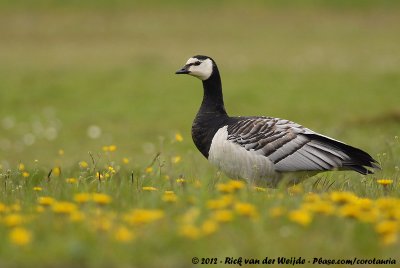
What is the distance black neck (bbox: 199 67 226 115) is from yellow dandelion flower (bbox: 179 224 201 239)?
3965 millimetres

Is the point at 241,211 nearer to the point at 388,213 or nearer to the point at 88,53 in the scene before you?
the point at 388,213

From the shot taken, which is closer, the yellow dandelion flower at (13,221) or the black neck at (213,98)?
the yellow dandelion flower at (13,221)

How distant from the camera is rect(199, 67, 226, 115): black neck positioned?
8148 mm

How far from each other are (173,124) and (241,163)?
9.92 meters

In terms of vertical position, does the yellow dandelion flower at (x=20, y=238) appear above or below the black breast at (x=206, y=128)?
below

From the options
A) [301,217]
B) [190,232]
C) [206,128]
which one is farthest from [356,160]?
[190,232]

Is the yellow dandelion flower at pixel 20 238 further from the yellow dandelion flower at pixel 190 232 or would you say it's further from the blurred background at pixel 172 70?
the blurred background at pixel 172 70

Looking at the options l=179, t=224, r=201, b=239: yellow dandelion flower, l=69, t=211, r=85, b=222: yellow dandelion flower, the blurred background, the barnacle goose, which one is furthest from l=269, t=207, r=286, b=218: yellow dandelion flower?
the blurred background

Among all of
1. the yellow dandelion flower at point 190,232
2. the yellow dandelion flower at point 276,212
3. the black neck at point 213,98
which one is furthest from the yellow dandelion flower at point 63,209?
the black neck at point 213,98

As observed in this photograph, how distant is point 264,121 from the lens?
7.36 m

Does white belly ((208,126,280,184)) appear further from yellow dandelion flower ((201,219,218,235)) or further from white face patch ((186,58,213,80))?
yellow dandelion flower ((201,219,218,235))

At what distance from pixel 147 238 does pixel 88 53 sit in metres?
23.7

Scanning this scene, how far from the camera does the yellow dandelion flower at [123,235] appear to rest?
3999 mm

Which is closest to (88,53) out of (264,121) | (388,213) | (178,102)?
(178,102)
